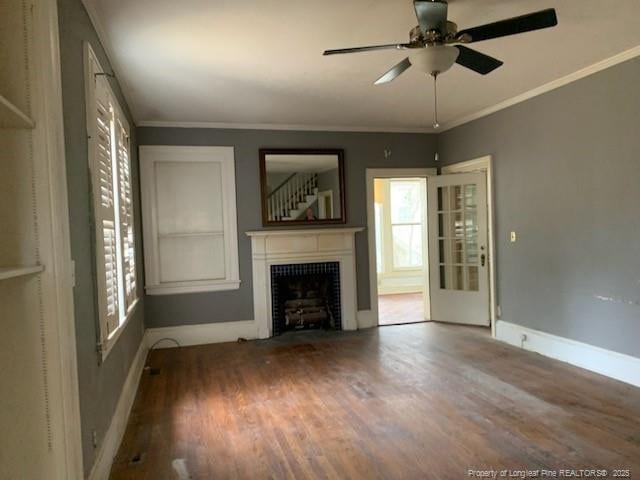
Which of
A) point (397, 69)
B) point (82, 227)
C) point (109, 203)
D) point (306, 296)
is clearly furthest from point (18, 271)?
point (306, 296)

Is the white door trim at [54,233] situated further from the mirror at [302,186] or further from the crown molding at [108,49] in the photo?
the mirror at [302,186]

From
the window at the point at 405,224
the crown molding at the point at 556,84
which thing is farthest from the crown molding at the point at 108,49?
the window at the point at 405,224

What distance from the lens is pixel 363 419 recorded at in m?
3.01

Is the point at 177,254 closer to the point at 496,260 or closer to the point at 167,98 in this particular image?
the point at 167,98

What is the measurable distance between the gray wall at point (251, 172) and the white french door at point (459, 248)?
601 mm

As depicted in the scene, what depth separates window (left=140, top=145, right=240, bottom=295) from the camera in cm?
506

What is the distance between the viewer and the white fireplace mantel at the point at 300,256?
17.7 feet

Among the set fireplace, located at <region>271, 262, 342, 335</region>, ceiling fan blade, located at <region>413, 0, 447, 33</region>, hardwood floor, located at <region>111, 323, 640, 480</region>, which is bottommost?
hardwood floor, located at <region>111, 323, 640, 480</region>

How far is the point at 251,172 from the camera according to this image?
5383 millimetres

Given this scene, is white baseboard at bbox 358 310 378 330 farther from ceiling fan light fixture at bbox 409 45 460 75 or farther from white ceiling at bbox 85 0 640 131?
ceiling fan light fixture at bbox 409 45 460 75

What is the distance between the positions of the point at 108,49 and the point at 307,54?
1352mm

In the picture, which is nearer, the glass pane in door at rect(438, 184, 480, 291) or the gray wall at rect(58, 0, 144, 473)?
the gray wall at rect(58, 0, 144, 473)

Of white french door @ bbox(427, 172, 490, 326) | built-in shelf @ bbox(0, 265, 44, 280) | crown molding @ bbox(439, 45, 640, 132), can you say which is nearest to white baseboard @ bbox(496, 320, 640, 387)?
white french door @ bbox(427, 172, 490, 326)

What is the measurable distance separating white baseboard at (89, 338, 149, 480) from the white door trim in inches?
22.7
